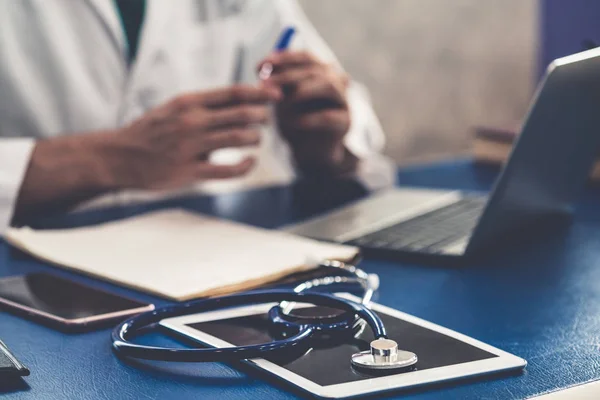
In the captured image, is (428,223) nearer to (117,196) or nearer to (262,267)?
(262,267)

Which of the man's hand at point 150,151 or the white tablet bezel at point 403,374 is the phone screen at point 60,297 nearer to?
the white tablet bezel at point 403,374

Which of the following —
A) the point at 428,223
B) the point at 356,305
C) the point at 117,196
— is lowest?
the point at 117,196

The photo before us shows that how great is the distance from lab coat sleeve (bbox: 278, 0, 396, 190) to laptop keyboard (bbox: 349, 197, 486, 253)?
29 cm

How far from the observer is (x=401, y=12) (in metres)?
2.12

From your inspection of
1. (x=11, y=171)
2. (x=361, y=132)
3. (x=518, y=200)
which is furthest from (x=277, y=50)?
(x=518, y=200)

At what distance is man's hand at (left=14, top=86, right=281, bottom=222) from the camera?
1.09 meters

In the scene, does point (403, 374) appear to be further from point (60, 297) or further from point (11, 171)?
point (11, 171)

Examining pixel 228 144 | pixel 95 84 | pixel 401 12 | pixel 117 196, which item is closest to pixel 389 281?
pixel 228 144

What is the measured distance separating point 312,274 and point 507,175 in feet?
0.63

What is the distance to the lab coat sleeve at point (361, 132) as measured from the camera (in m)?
1.28

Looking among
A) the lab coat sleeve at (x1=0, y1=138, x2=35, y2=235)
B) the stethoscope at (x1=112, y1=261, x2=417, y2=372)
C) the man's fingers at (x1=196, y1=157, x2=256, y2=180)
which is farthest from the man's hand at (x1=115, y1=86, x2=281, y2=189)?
the stethoscope at (x1=112, y1=261, x2=417, y2=372)

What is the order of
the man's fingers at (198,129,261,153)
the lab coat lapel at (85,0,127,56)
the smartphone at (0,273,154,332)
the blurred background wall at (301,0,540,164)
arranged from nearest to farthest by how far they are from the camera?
the smartphone at (0,273,154,332)
the man's fingers at (198,129,261,153)
the lab coat lapel at (85,0,127,56)
the blurred background wall at (301,0,540,164)

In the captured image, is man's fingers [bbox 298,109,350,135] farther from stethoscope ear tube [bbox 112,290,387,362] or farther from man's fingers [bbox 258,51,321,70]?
stethoscope ear tube [bbox 112,290,387,362]

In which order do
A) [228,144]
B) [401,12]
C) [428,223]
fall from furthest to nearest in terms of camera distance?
[401,12] < [228,144] < [428,223]
